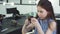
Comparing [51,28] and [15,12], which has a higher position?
[15,12]

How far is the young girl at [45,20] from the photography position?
1.20 meters

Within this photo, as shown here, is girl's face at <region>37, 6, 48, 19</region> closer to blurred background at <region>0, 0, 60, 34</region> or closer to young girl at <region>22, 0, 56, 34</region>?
young girl at <region>22, 0, 56, 34</region>

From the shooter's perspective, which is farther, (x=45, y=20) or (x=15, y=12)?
(x=15, y=12)

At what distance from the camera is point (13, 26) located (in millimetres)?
1666

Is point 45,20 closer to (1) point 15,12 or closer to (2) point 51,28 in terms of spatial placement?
(2) point 51,28

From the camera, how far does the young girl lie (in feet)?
3.94

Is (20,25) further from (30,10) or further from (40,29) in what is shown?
(40,29)

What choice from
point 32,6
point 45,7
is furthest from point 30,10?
point 45,7

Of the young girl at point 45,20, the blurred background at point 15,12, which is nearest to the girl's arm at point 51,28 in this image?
the young girl at point 45,20

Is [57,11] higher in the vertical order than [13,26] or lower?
higher

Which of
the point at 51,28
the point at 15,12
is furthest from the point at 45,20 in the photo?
the point at 15,12

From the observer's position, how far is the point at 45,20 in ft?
4.22

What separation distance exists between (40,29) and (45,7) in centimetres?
19

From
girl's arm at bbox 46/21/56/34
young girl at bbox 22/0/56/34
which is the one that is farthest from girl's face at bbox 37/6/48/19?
girl's arm at bbox 46/21/56/34
